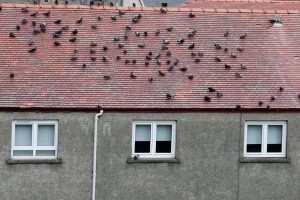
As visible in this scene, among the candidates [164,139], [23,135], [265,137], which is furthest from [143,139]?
[265,137]

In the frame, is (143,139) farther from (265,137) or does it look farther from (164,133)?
(265,137)

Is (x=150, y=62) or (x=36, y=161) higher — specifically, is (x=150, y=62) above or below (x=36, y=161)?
above

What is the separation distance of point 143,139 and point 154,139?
0.32 m

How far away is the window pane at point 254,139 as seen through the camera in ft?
97.9

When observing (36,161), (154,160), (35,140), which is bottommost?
(36,161)

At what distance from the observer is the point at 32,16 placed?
31922 mm

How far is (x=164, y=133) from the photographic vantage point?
29.4 meters

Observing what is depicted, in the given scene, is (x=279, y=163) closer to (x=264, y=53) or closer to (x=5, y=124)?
(x=264, y=53)

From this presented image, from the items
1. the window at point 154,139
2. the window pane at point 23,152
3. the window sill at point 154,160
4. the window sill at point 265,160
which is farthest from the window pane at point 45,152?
the window sill at point 265,160

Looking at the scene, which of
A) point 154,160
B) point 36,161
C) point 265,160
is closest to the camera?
point 36,161

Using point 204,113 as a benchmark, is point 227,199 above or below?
below

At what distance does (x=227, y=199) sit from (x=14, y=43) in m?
7.79

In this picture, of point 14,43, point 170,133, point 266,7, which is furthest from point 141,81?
point 266,7

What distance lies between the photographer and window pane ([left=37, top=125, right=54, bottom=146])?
94.7 feet
